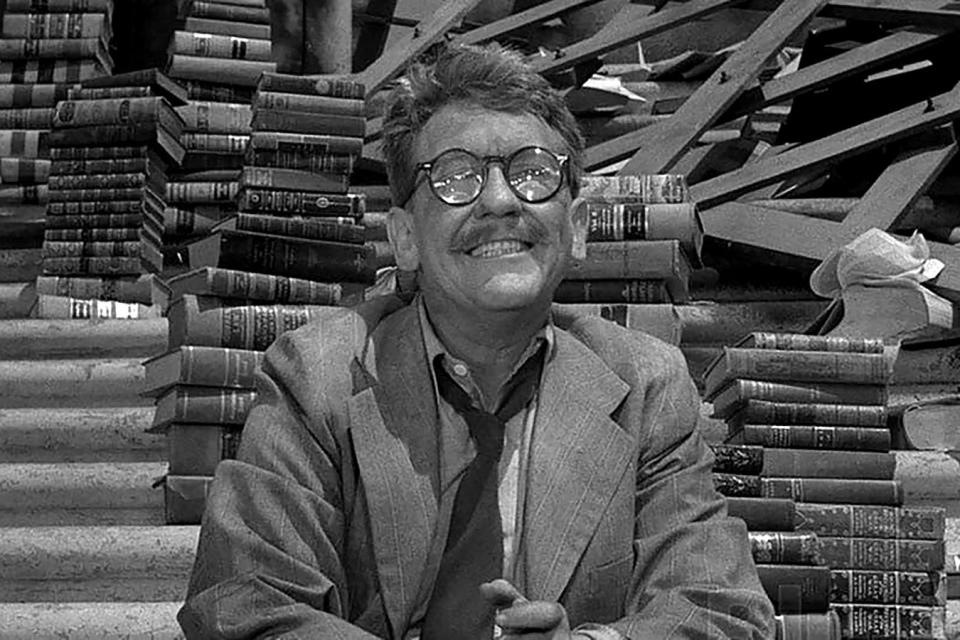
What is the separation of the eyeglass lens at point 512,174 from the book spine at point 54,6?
3.78m

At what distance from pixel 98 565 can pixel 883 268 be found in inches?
84.2

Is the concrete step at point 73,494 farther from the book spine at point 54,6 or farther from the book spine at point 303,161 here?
the book spine at point 54,6

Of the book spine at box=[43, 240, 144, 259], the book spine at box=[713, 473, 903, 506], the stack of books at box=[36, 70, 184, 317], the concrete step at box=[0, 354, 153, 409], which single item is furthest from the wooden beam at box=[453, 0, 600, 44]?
the book spine at box=[713, 473, 903, 506]

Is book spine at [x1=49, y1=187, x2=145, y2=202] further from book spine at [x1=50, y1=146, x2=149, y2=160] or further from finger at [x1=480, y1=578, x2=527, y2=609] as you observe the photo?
finger at [x1=480, y1=578, x2=527, y2=609]

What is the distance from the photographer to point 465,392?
236cm

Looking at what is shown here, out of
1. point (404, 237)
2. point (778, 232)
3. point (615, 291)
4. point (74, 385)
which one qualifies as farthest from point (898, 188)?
point (404, 237)

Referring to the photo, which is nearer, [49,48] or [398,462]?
[398,462]

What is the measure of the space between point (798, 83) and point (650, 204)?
2.03m

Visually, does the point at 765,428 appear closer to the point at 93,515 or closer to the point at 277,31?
the point at 93,515

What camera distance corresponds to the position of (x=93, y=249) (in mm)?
4758

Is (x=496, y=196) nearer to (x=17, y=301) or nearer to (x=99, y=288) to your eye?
(x=99, y=288)

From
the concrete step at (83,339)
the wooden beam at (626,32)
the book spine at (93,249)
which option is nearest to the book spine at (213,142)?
the book spine at (93,249)

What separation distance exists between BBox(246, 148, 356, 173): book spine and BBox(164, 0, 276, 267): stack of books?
0.81 meters

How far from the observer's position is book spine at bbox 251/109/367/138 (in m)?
4.34
